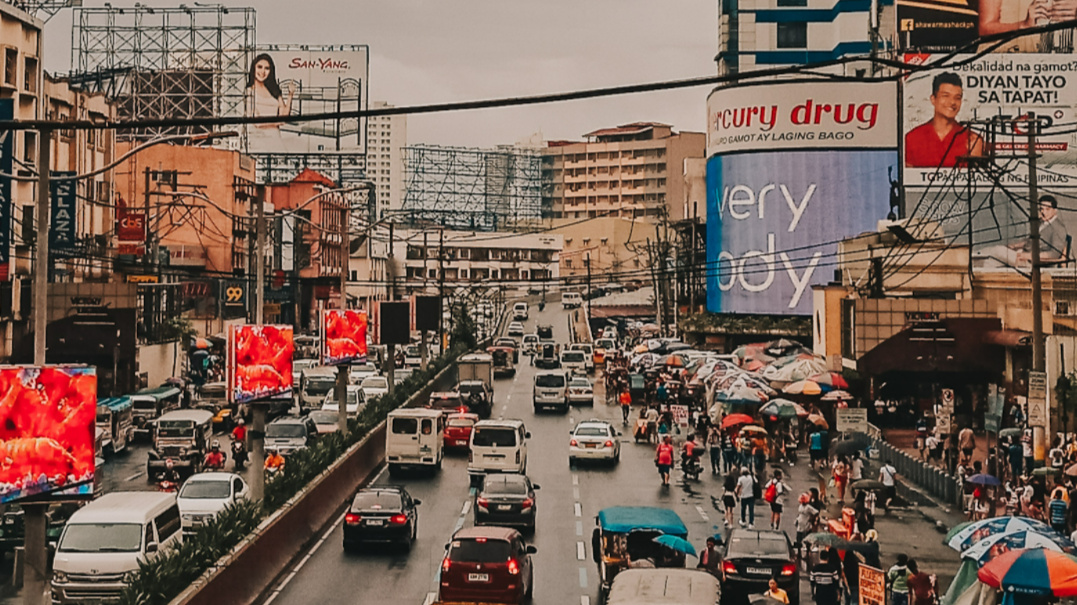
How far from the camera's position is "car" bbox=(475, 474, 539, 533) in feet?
96.8

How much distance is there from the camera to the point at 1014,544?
18000 millimetres

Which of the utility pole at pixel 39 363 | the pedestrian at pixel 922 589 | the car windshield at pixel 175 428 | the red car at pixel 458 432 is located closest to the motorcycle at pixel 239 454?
the car windshield at pixel 175 428

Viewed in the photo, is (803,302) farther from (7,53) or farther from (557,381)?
(7,53)

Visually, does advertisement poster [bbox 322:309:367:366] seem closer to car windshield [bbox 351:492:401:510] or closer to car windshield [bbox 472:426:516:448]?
car windshield [bbox 472:426:516:448]

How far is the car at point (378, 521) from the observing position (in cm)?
2817

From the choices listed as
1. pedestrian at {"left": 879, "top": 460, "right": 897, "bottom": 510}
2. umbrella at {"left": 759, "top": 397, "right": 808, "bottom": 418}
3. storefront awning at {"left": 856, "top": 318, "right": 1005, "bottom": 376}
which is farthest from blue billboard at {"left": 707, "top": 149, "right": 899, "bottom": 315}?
pedestrian at {"left": 879, "top": 460, "right": 897, "bottom": 510}

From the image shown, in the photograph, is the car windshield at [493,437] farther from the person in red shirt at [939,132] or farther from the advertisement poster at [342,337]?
the person in red shirt at [939,132]

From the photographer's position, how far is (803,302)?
3627 inches

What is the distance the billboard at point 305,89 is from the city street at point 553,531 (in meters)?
72.2

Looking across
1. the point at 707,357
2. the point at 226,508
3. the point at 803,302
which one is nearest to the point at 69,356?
the point at 707,357

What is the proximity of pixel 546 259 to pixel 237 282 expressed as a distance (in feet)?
340

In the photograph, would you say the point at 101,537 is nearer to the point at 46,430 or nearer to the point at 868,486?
the point at 46,430

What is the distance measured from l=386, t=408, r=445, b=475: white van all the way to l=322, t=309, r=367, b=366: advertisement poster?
2328 mm

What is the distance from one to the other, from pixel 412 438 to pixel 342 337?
12.5 ft
